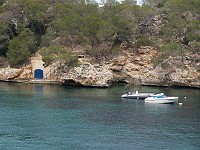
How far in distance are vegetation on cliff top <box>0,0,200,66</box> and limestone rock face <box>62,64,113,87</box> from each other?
8.93 feet

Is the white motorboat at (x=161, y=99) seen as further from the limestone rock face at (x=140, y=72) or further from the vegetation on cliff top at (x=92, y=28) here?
the vegetation on cliff top at (x=92, y=28)

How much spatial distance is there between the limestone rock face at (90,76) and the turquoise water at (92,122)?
19.5 ft

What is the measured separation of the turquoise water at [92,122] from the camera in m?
45.7

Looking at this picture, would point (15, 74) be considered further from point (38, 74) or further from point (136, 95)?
point (136, 95)

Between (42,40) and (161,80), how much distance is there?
2793cm

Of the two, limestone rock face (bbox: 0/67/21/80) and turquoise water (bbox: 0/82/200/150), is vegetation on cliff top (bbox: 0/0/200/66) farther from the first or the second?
turquoise water (bbox: 0/82/200/150)

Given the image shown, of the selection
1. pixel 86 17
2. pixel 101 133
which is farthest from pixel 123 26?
pixel 101 133

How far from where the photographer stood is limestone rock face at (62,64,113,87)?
83.7 metres

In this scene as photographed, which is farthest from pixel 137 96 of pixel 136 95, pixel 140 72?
pixel 140 72

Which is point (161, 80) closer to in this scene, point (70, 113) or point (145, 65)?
point (145, 65)

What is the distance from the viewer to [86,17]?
301 feet

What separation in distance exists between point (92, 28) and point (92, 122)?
38.2 metres

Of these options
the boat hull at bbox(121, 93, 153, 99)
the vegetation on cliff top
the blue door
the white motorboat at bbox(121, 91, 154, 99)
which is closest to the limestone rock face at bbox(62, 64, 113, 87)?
the vegetation on cliff top

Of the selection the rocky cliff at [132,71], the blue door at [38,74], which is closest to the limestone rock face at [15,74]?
the rocky cliff at [132,71]
